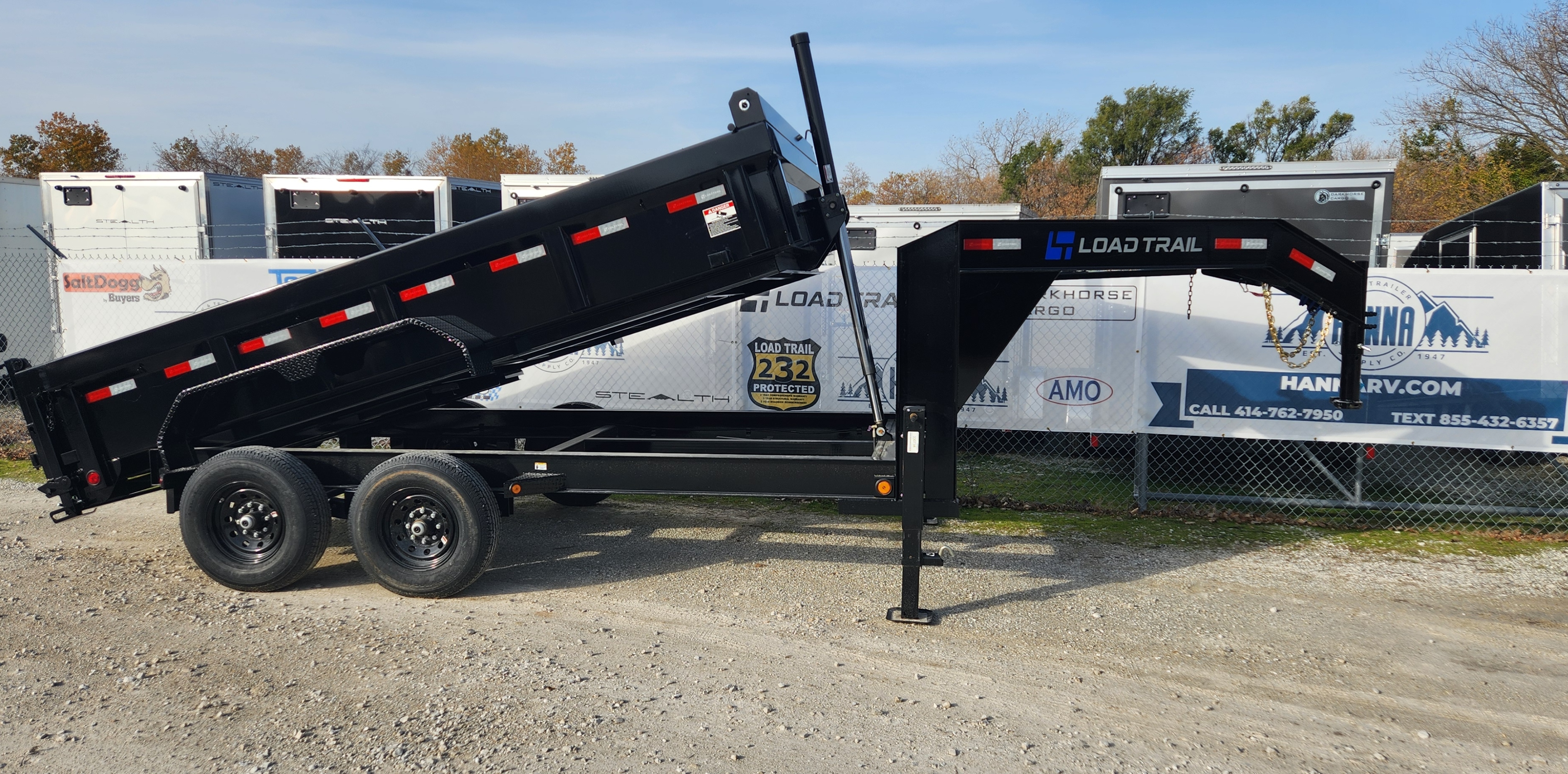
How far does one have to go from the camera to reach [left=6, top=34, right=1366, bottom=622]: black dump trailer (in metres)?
4.98

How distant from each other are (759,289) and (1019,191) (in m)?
32.0

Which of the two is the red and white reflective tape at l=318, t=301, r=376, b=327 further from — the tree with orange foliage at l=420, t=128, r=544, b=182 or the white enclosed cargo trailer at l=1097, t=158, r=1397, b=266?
the tree with orange foliage at l=420, t=128, r=544, b=182

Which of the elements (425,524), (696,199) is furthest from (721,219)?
(425,524)

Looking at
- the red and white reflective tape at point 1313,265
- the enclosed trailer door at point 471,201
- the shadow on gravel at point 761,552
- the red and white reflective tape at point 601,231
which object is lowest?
the shadow on gravel at point 761,552

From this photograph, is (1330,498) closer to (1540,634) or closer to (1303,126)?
(1540,634)

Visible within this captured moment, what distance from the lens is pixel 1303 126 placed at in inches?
1587

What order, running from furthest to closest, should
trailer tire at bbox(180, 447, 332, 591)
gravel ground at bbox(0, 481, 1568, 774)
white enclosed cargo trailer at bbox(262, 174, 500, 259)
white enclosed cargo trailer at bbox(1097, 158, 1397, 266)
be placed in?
white enclosed cargo trailer at bbox(262, 174, 500, 259)
white enclosed cargo trailer at bbox(1097, 158, 1397, 266)
trailer tire at bbox(180, 447, 332, 591)
gravel ground at bbox(0, 481, 1568, 774)

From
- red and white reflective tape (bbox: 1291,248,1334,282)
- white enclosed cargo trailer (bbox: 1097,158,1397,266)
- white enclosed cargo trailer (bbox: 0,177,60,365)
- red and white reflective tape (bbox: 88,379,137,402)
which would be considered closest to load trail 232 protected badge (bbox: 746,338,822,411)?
white enclosed cargo trailer (bbox: 1097,158,1397,266)

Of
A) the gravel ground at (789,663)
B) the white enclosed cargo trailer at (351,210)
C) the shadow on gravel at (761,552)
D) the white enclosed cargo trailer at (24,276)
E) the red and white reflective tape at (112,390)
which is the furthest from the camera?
the white enclosed cargo trailer at (24,276)

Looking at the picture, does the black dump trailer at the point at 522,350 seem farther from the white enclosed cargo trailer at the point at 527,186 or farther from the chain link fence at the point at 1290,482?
the white enclosed cargo trailer at the point at 527,186

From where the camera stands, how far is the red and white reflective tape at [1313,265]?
502cm

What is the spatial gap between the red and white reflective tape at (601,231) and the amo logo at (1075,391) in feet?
14.6

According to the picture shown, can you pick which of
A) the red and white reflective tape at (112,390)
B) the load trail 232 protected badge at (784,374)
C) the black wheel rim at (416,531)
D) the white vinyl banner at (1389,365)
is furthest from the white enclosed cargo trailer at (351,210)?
the white vinyl banner at (1389,365)

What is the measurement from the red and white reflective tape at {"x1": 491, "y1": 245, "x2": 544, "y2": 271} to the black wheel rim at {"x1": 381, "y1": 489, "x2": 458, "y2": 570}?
1.38 metres
